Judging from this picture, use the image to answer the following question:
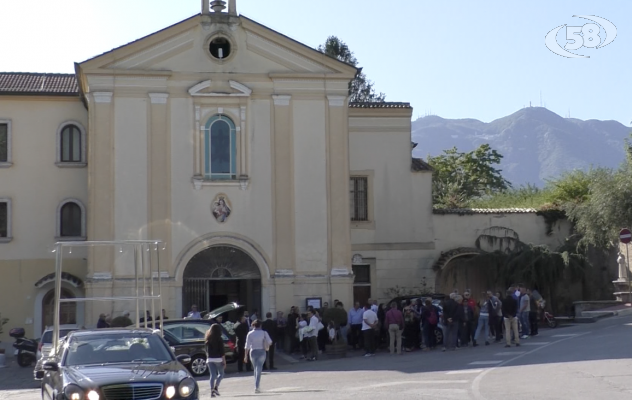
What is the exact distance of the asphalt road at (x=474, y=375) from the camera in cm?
1656

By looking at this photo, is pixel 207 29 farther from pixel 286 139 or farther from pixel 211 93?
pixel 286 139

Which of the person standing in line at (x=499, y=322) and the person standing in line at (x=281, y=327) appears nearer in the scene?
the person standing in line at (x=499, y=322)

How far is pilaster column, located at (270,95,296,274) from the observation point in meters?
31.4

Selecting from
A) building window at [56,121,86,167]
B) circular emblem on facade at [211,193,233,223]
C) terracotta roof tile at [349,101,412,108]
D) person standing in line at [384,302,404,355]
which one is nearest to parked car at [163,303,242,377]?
person standing in line at [384,302,404,355]

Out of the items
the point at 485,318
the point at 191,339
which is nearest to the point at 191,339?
the point at 191,339

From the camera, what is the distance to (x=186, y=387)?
42.4 ft

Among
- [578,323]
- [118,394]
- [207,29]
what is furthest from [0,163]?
[118,394]

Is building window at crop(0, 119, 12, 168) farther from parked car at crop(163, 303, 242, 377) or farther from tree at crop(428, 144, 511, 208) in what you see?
tree at crop(428, 144, 511, 208)

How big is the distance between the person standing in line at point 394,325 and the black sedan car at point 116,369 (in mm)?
12052

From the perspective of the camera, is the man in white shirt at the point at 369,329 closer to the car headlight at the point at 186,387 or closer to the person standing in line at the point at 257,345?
the person standing in line at the point at 257,345

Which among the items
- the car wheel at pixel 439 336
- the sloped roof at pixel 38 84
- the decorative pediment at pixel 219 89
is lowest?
the car wheel at pixel 439 336

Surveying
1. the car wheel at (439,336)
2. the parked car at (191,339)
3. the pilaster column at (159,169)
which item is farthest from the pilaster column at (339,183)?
the parked car at (191,339)

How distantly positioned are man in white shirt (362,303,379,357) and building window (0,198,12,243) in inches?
569

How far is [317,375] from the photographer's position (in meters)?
21.8
